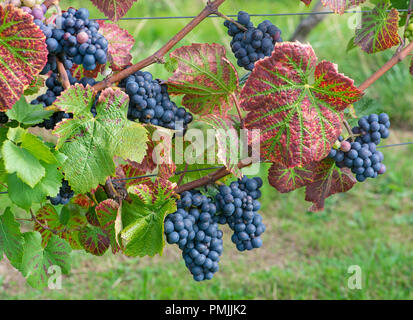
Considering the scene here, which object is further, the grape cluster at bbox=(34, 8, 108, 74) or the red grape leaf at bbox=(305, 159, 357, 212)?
the red grape leaf at bbox=(305, 159, 357, 212)

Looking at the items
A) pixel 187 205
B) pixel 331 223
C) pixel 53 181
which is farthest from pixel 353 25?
pixel 331 223

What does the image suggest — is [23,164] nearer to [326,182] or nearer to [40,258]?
[40,258]

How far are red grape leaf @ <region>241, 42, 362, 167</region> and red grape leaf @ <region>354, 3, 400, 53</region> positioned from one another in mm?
278

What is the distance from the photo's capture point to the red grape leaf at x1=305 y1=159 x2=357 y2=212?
112 centimetres

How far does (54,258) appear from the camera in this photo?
3.47 feet

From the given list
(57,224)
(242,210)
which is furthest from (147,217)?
(57,224)

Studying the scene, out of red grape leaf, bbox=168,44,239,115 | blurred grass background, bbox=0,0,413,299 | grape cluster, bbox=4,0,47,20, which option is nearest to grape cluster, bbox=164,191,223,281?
red grape leaf, bbox=168,44,239,115

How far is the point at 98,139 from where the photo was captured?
91 cm

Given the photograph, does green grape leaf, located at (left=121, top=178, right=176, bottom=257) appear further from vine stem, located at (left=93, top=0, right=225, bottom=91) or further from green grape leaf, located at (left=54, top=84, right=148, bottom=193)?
vine stem, located at (left=93, top=0, right=225, bottom=91)

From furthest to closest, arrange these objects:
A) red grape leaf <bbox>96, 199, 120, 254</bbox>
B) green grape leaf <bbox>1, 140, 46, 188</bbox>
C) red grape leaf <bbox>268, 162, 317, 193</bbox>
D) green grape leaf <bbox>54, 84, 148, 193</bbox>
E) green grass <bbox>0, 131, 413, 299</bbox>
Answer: green grass <bbox>0, 131, 413, 299</bbox>
red grape leaf <bbox>268, 162, 317, 193</bbox>
red grape leaf <bbox>96, 199, 120, 254</bbox>
green grape leaf <bbox>54, 84, 148, 193</bbox>
green grape leaf <bbox>1, 140, 46, 188</bbox>

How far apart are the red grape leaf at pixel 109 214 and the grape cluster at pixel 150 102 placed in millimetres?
174

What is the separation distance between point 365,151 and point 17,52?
0.69 m

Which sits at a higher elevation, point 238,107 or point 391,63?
point 391,63
